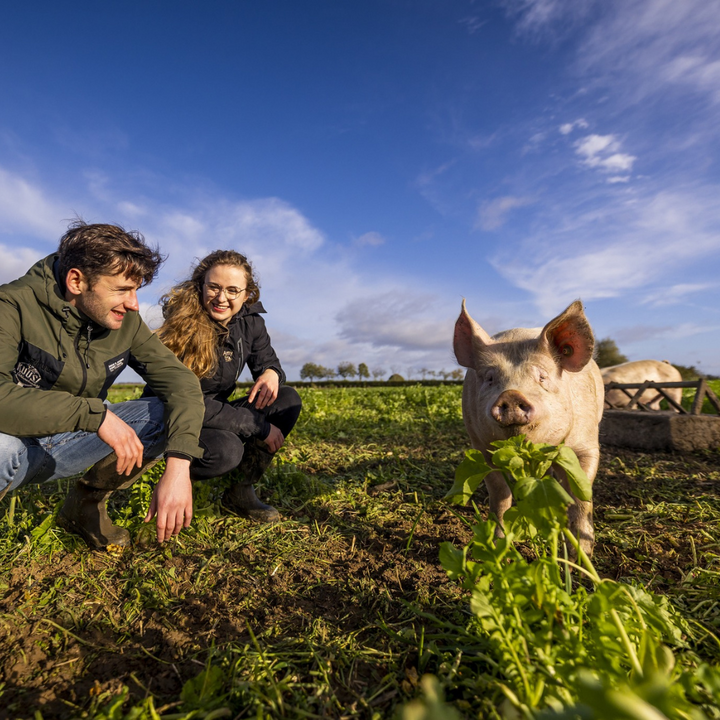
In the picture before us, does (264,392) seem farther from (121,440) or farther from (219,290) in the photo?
(121,440)

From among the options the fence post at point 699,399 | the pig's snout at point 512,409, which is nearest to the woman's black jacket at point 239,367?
the pig's snout at point 512,409

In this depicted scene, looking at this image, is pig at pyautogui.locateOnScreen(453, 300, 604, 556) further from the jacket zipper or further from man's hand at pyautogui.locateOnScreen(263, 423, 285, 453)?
the jacket zipper

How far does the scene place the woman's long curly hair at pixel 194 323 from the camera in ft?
11.7

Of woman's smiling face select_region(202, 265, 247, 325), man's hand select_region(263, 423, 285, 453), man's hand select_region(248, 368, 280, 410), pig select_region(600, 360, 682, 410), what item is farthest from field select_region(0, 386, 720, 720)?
pig select_region(600, 360, 682, 410)

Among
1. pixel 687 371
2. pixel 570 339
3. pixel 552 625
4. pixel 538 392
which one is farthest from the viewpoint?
pixel 687 371

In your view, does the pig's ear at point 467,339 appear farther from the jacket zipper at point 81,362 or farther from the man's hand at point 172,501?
the jacket zipper at point 81,362

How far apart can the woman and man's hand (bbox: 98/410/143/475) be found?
23.9 inches

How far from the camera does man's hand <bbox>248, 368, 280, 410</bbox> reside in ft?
12.8

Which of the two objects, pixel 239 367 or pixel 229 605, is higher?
pixel 239 367

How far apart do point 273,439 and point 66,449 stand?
143cm

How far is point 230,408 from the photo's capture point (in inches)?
146

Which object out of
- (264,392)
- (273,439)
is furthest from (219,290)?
(273,439)

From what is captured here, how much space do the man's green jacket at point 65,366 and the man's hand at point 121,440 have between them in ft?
0.18

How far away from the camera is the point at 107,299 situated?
9.22 ft
